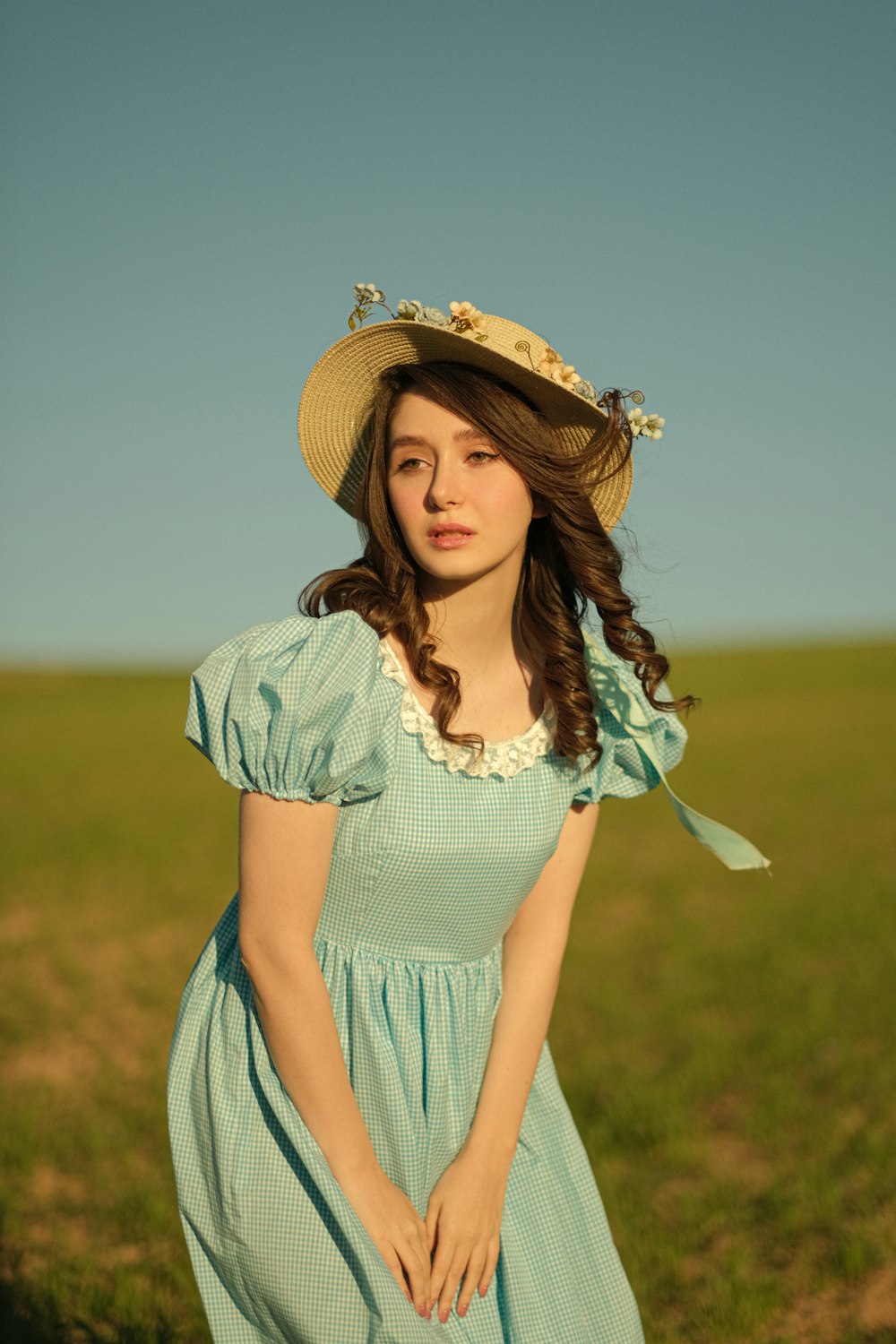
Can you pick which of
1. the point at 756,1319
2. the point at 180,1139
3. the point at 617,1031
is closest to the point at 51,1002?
the point at 617,1031

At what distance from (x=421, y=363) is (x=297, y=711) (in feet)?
3.53

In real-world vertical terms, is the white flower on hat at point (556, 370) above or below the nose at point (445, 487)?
above

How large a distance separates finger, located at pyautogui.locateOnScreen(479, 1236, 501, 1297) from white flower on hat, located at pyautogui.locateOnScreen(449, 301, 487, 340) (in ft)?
6.60

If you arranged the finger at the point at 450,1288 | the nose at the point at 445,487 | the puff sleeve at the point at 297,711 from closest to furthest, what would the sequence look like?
the puff sleeve at the point at 297,711, the finger at the point at 450,1288, the nose at the point at 445,487

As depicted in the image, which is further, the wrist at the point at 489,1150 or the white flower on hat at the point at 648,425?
the white flower on hat at the point at 648,425

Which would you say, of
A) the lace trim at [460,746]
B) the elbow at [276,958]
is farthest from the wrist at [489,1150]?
the lace trim at [460,746]

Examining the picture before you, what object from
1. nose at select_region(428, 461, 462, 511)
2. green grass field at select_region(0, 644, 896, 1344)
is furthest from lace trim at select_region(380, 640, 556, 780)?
green grass field at select_region(0, 644, 896, 1344)

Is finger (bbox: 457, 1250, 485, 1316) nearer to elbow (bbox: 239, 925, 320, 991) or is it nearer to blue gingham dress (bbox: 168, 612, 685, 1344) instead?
blue gingham dress (bbox: 168, 612, 685, 1344)

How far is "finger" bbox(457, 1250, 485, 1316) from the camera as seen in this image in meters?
2.55

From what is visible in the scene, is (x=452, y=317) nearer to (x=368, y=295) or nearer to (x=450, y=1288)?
(x=368, y=295)

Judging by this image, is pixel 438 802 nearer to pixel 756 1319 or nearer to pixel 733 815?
pixel 756 1319

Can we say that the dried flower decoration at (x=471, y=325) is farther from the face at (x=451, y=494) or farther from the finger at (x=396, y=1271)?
the finger at (x=396, y=1271)

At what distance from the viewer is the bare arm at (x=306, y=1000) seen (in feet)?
7.93

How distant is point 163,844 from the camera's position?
1764cm
